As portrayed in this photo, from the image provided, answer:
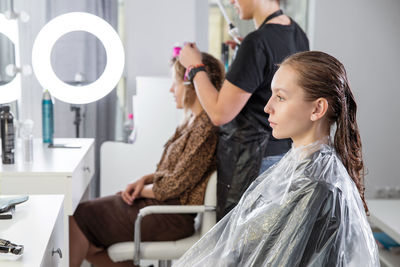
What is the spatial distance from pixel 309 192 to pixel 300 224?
7cm

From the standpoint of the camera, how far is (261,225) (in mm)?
1092

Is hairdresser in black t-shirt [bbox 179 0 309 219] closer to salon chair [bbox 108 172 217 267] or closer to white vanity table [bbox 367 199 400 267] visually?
salon chair [bbox 108 172 217 267]

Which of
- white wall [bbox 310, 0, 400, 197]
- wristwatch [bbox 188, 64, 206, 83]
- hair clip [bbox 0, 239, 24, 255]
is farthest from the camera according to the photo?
white wall [bbox 310, 0, 400, 197]

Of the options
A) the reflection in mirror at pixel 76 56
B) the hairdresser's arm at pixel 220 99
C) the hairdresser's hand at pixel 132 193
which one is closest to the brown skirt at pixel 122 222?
the hairdresser's hand at pixel 132 193

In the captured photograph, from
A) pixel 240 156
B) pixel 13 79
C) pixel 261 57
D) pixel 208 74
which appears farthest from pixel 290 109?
pixel 13 79

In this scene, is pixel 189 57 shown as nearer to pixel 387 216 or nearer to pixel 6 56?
pixel 6 56

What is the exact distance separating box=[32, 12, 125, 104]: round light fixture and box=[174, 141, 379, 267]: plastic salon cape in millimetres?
859

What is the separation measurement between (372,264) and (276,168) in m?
0.31

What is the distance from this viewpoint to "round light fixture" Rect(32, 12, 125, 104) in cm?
181

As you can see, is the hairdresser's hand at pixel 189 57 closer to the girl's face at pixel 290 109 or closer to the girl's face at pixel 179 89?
the girl's face at pixel 179 89

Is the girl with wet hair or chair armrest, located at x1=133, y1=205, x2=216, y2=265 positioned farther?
chair armrest, located at x1=133, y1=205, x2=216, y2=265

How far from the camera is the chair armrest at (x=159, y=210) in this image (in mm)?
1637

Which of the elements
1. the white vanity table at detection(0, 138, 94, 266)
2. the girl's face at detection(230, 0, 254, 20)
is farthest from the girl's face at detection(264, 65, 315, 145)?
the white vanity table at detection(0, 138, 94, 266)

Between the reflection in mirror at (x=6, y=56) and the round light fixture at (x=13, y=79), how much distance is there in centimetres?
2
